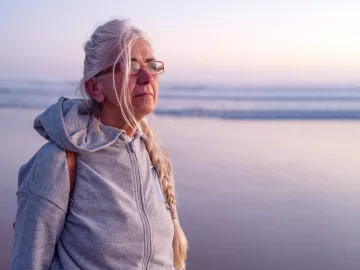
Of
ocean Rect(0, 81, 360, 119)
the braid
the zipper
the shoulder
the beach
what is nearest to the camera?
the shoulder

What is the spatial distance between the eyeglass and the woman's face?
10 millimetres

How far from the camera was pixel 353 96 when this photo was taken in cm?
1977

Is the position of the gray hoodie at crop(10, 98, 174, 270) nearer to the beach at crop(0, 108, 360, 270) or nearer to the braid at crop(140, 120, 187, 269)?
the braid at crop(140, 120, 187, 269)

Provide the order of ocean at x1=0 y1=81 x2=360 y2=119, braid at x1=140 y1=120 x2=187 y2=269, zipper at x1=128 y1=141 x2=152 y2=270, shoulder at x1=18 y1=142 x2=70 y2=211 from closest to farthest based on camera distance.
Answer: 1. shoulder at x1=18 y1=142 x2=70 y2=211
2. zipper at x1=128 y1=141 x2=152 y2=270
3. braid at x1=140 y1=120 x2=187 y2=269
4. ocean at x1=0 y1=81 x2=360 y2=119

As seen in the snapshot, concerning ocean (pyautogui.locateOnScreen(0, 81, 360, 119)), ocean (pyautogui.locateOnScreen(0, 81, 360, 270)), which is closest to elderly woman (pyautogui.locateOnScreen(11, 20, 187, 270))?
ocean (pyautogui.locateOnScreen(0, 81, 360, 270))

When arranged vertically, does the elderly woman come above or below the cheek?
below

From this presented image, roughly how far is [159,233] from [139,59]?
77 cm

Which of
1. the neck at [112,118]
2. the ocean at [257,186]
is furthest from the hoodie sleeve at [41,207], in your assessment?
the ocean at [257,186]

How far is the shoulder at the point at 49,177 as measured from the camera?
6.04ft

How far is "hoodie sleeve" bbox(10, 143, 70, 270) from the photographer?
1842mm

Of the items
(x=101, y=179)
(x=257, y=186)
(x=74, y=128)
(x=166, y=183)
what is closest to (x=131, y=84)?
(x=74, y=128)

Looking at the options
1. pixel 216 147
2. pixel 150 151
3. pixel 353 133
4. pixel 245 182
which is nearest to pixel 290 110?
pixel 353 133

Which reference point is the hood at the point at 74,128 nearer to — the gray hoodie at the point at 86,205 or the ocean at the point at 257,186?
the gray hoodie at the point at 86,205

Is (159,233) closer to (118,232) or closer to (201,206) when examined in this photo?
(118,232)
